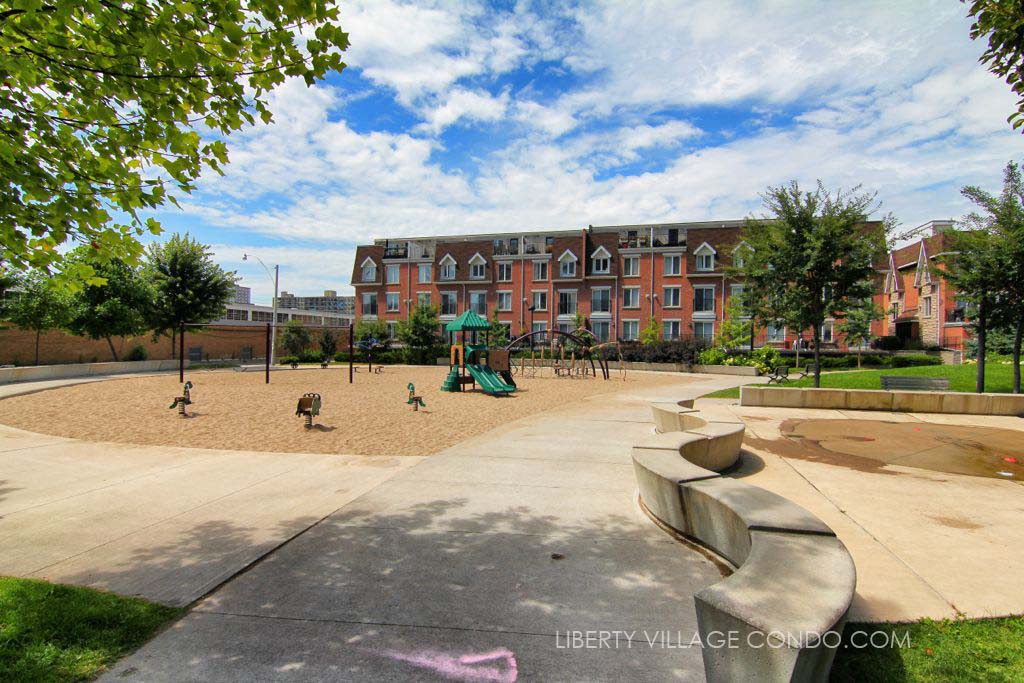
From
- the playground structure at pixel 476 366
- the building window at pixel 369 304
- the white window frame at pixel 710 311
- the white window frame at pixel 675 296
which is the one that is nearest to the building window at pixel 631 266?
the white window frame at pixel 675 296

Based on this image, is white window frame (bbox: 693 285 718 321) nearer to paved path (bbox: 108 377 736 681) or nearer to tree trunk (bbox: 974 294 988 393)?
tree trunk (bbox: 974 294 988 393)

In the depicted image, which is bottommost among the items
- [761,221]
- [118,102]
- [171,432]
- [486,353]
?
[171,432]

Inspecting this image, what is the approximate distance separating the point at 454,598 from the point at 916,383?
1628cm

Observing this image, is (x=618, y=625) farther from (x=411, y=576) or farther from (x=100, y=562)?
(x=100, y=562)

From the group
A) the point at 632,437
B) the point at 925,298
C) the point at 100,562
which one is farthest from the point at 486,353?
the point at 925,298

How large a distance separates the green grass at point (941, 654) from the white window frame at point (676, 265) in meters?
49.1

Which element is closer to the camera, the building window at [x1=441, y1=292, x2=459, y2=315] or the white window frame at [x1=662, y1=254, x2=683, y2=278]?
the white window frame at [x1=662, y1=254, x2=683, y2=278]

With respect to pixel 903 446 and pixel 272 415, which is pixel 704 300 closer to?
pixel 903 446

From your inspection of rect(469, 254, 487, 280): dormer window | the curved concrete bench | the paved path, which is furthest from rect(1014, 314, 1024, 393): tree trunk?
rect(469, 254, 487, 280): dormer window

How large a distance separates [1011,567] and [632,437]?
20.9 ft

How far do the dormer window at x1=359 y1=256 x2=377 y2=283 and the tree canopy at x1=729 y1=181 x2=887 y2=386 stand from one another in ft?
156

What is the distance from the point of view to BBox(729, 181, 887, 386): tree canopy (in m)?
16.4

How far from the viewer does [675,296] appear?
50344 millimetres

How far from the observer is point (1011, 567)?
14.3ft
